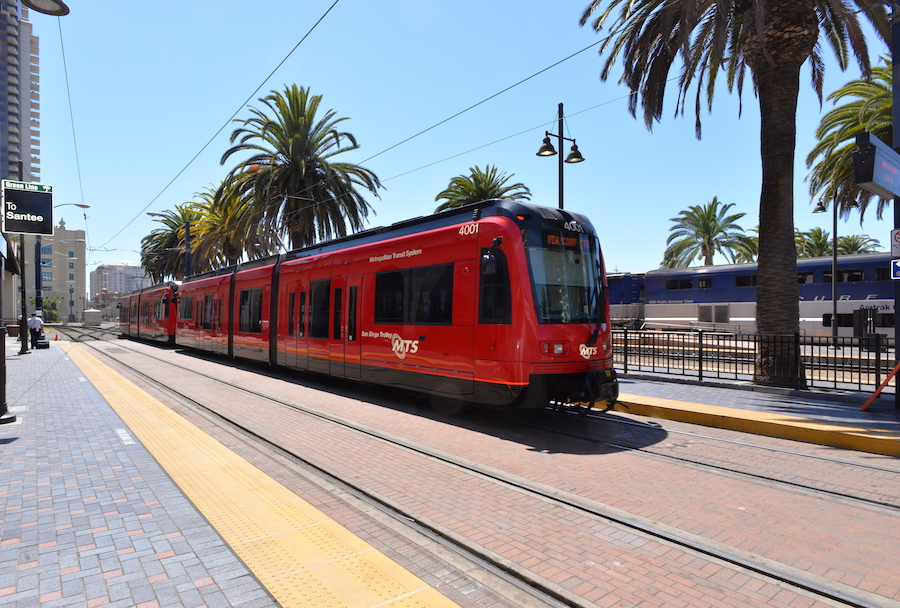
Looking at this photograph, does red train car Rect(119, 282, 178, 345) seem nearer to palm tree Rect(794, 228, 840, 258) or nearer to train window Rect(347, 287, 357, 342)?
train window Rect(347, 287, 357, 342)

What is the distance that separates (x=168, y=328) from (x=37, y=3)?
2181cm

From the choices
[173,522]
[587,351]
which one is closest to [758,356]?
[587,351]

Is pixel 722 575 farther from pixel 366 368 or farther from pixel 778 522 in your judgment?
pixel 366 368

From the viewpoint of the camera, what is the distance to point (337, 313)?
1285 cm

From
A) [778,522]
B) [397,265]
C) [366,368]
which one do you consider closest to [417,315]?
[397,265]

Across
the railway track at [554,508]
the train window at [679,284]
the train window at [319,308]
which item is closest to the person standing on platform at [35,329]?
the train window at [319,308]

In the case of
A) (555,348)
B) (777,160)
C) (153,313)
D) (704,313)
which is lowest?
(555,348)

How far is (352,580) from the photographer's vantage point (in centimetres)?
375

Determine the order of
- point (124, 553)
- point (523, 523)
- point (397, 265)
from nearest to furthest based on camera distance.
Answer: point (124, 553)
point (523, 523)
point (397, 265)

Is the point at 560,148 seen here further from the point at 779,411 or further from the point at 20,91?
the point at 20,91

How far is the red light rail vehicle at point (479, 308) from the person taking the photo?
8297mm

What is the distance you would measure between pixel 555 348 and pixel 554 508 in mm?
3373

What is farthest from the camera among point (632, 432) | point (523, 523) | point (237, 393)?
point (237, 393)

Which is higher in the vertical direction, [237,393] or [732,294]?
[732,294]
